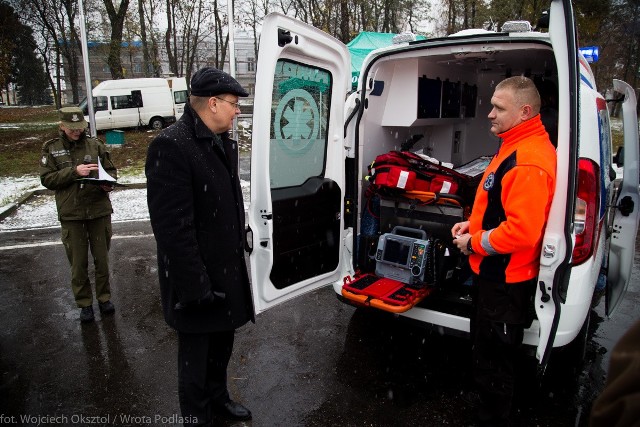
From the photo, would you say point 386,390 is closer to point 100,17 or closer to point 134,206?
point 134,206

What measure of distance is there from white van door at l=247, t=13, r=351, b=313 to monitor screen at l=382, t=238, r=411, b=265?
356 mm

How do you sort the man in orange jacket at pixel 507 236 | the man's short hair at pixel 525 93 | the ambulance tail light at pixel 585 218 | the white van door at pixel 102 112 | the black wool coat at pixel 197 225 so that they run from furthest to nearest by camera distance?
the white van door at pixel 102 112 < the ambulance tail light at pixel 585 218 < the man's short hair at pixel 525 93 < the man in orange jacket at pixel 507 236 < the black wool coat at pixel 197 225

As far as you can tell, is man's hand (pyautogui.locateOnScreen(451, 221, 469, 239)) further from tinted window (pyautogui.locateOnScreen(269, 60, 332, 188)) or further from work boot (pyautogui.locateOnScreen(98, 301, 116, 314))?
work boot (pyautogui.locateOnScreen(98, 301, 116, 314))

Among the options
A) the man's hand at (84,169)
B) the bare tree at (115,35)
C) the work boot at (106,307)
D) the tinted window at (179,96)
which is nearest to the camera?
the man's hand at (84,169)

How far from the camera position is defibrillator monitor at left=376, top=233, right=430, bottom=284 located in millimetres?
3207

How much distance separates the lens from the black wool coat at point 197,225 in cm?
214

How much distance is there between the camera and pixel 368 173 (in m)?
3.87

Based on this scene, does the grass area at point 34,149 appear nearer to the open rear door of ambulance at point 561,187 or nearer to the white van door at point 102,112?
the white van door at point 102,112

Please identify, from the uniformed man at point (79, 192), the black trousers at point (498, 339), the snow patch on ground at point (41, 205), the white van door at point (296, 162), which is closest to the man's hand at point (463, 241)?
the black trousers at point (498, 339)

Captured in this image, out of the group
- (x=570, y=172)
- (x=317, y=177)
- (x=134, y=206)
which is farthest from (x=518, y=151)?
(x=134, y=206)

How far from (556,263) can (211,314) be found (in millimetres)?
1781

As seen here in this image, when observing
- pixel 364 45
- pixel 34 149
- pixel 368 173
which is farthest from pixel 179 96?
pixel 368 173

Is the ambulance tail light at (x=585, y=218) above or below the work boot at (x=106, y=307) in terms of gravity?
above

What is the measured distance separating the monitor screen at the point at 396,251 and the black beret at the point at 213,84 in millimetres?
1666
